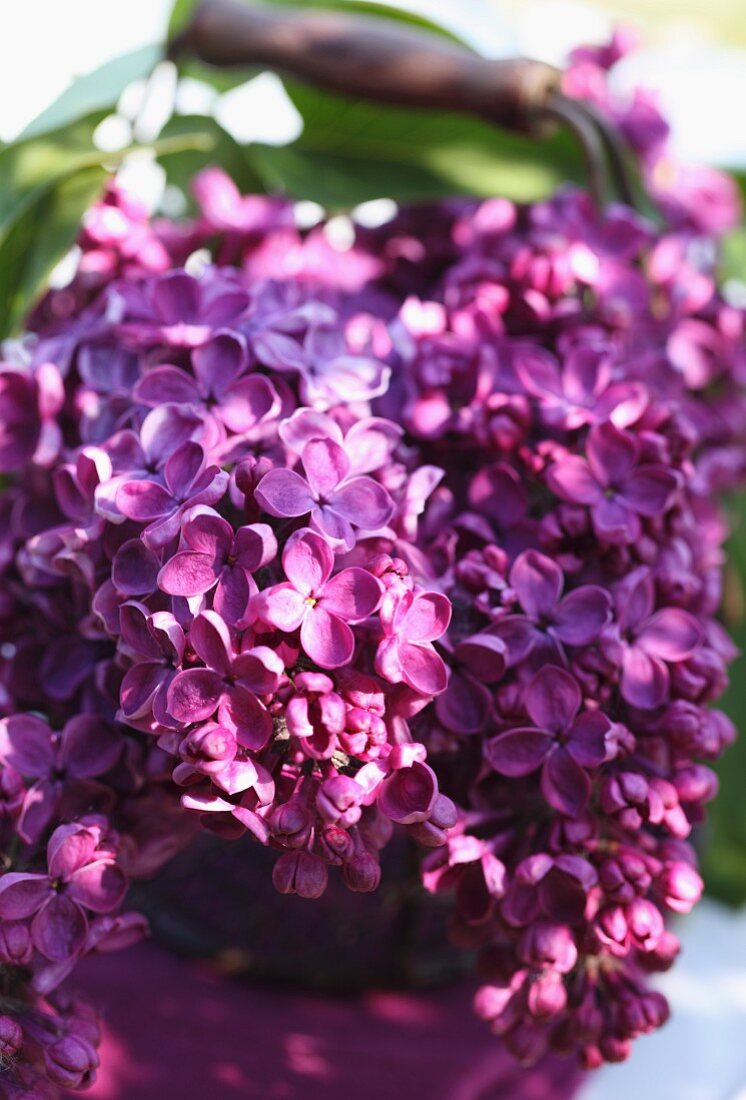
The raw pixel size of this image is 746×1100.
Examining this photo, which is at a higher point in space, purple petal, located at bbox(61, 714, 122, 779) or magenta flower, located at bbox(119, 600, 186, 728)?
magenta flower, located at bbox(119, 600, 186, 728)

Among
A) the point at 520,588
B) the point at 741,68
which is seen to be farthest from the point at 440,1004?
the point at 741,68

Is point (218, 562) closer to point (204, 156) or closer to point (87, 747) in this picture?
point (87, 747)

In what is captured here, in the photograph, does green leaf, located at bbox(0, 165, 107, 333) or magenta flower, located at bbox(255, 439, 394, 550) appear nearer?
magenta flower, located at bbox(255, 439, 394, 550)

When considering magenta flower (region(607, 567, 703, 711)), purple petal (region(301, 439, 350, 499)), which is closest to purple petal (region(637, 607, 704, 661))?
magenta flower (region(607, 567, 703, 711))

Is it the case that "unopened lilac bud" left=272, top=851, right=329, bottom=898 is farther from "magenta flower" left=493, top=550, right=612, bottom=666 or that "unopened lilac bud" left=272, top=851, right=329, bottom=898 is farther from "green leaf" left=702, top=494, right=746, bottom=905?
"green leaf" left=702, top=494, right=746, bottom=905

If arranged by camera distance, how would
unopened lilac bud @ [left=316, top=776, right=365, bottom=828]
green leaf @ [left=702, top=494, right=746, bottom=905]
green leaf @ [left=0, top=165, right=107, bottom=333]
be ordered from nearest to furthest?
unopened lilac bud @ [left=316, top=776, right=365, bottom=828] < green leaf @ [left=0, top=165, right=107, bottom=333] < green leaf @ [left=702, top=494, right=746, bottom=905]

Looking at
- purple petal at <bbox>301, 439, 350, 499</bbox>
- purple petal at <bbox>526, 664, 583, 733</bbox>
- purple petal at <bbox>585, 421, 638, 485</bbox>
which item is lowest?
purple petal at <bbox>526, 664, 583, 733</bbox>

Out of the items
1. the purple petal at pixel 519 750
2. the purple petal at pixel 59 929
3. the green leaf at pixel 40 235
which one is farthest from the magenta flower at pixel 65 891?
the green leaf at pixel 40 235

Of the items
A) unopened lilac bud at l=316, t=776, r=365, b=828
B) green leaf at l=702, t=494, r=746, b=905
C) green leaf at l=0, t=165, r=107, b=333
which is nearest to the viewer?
unopened lilac bud at l=316, t=776, r=365, b=828
